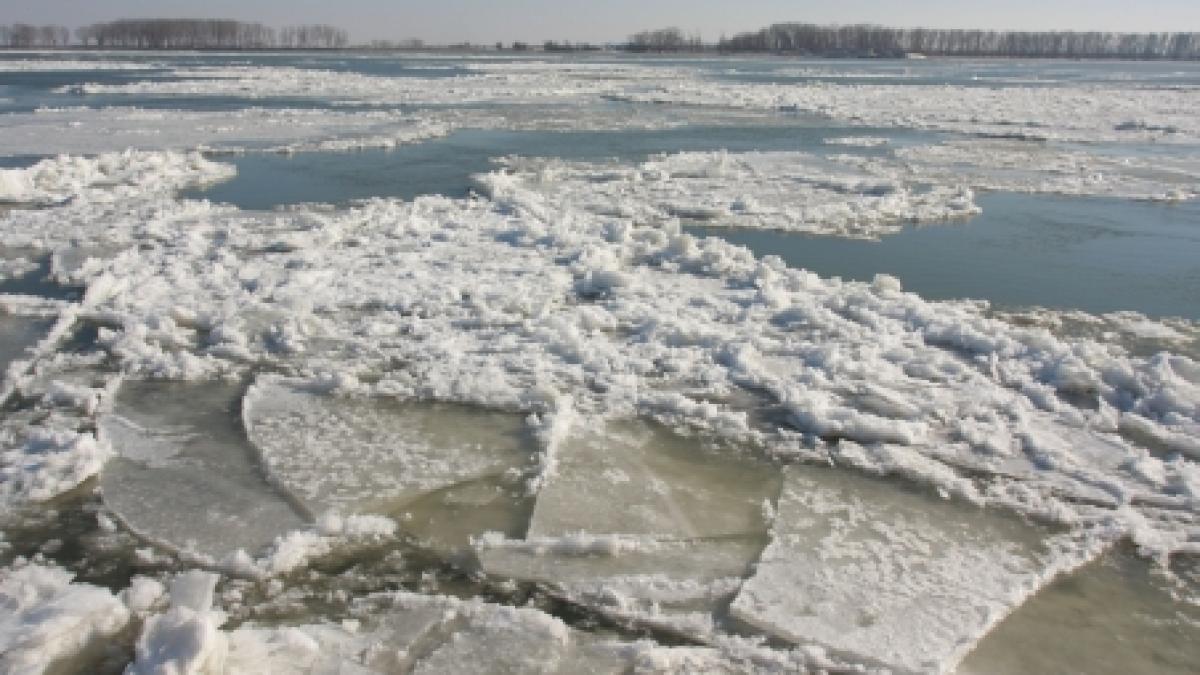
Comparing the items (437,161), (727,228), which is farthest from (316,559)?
(437,161)

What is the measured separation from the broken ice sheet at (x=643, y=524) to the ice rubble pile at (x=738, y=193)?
5.82m

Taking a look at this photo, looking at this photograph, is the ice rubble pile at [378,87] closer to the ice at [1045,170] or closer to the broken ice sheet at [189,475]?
the ice at [1045,170]

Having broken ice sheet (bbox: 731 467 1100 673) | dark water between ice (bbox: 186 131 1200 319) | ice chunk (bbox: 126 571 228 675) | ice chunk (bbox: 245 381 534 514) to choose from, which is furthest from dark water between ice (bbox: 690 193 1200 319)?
ice chunk (bbox: 126 571 228 675)

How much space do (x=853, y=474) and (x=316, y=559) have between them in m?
2.46

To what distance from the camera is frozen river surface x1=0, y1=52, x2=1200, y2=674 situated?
2.79 meters

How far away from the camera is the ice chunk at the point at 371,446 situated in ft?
12.0

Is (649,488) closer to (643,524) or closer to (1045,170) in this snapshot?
(643,524)

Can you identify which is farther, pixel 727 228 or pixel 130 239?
pixel 727 228

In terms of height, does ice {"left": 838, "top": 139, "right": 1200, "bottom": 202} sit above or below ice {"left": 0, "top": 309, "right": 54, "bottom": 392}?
above

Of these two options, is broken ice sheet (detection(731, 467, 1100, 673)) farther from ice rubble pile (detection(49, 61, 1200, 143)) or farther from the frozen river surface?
ice rubble pile (detection(49, 61, 1200, 143))

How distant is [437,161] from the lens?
13.9 metres

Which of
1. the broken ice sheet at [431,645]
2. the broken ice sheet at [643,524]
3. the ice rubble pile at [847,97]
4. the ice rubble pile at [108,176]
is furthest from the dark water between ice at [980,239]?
the ice rubble pile at [847,97]

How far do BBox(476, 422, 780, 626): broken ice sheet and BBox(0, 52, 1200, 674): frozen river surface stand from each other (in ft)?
0.07

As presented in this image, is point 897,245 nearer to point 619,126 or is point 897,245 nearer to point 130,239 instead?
point 130,239
